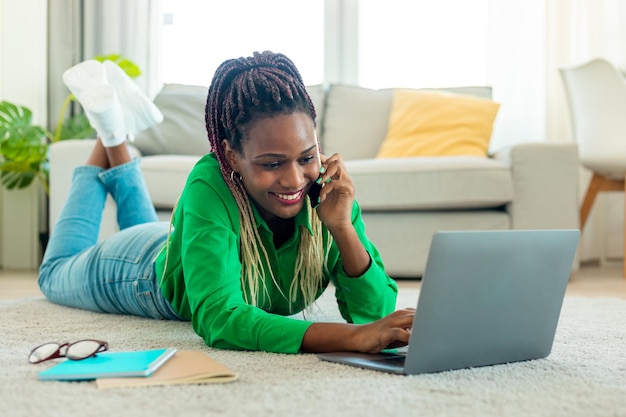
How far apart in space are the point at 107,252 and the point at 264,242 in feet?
1.95

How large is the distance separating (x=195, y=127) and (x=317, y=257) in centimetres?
229

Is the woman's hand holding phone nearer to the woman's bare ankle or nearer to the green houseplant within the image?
the woman's bare ankle

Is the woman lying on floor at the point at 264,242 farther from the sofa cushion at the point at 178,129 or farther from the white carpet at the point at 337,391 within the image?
the sofa cushion at the point at 178,129

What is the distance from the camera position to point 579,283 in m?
3.21

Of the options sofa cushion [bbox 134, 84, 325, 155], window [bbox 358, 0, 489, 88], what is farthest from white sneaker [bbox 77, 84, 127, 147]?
window [bbox 358, 0, 489, 88]

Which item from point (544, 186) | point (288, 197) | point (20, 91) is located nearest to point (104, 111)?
point (288, 197)

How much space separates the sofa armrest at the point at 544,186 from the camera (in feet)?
10.3

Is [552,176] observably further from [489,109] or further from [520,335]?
[520,335]

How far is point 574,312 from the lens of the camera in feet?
7.05

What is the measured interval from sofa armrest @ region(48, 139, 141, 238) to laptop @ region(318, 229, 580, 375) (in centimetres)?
210

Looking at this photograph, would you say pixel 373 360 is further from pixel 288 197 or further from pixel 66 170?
pixel 66 170

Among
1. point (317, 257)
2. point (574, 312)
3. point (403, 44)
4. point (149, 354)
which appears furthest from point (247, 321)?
point (403, 44)

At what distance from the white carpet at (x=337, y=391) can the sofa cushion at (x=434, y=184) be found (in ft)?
5.23

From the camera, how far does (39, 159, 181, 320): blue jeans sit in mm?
1884
